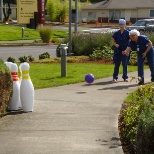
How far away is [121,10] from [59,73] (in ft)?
221

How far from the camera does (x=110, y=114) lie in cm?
1076

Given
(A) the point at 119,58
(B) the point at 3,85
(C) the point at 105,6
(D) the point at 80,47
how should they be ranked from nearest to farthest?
1. (B) the point at 3,85
2. (A) the point at 119,58
3. (D) the point at 80,47
4. (C) the point at 105,6

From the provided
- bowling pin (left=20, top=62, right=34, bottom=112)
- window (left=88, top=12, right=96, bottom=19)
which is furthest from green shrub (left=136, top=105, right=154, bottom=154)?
window (left=88, top=12, right=96, bottom=19)

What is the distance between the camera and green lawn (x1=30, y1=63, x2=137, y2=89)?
51.8 ft

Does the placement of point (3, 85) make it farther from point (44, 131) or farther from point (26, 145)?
point (26, 145)

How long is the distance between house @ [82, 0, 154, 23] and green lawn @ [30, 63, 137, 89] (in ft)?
204

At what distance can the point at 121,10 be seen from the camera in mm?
84688

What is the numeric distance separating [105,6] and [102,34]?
59.8 metres

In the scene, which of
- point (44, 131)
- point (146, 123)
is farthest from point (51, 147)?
point (146, 123)

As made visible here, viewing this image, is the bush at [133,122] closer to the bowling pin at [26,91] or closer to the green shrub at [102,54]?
the bowling pin at [26,91]

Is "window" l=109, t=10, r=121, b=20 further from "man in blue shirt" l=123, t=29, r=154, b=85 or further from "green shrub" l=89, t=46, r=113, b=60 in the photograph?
"man in blue shirt" l=123, t=29, r=154, b=85

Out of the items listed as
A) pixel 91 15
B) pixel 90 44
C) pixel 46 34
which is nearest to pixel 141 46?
pixel 90 44

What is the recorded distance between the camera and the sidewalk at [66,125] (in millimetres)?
8172

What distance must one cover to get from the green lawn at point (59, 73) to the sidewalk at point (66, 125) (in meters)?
1.82
